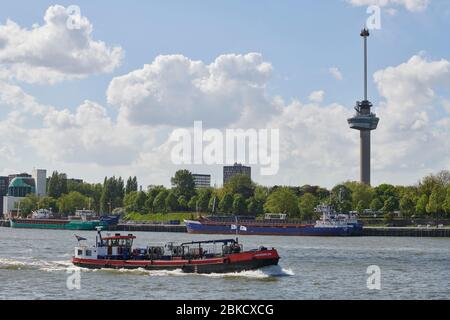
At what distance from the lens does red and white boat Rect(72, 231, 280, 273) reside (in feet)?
245

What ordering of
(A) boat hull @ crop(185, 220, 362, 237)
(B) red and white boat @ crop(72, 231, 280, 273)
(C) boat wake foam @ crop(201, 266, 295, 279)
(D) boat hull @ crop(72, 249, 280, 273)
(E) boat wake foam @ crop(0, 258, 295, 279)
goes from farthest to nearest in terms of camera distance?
(A) boat hull @ crop(185, 220, 362, 237)
(B) red and white boat @ crop(72, 231, 280, 273)
(D) boat hull @ crop(72, 249, 280, 273)
(E) boat wake foam @ crop(0, 258, 295, 279)
(C) boat wake foam @ crop(201, 266, 295, 279)

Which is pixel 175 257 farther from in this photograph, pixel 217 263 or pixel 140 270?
pixel 217 263

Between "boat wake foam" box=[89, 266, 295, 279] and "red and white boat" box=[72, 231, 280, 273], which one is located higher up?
"red and white boat" box=[72, 231, 280, 273]

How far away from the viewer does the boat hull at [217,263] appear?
74.6 m

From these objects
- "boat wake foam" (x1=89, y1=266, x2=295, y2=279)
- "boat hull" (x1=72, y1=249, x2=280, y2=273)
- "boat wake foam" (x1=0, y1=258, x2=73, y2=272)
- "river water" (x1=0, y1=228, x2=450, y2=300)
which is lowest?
"river water" (x1=0, y1=228, x2=450, y2=300)

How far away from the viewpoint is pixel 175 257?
7900cm

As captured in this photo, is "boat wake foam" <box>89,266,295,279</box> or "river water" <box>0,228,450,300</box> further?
"boat wake foam" <box>89,266,295,279</box>

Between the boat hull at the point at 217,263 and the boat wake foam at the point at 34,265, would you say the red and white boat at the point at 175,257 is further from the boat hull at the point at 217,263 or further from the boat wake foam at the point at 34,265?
the boat wake foam at the point at 34,265

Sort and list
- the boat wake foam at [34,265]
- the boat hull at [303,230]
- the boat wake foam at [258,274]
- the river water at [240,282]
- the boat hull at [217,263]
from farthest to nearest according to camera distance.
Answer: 1. the boat hull at [303,230]
2. the boat wake foam at [34,265]
3. the boat hull at [217,263]
4. the boat wake foam at [258,274]
5. the river water at [240,282]

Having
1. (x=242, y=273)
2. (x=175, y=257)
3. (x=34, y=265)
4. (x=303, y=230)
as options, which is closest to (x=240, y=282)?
(x=242, y=273)

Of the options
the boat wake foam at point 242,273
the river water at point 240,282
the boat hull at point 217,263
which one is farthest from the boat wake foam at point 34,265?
the boat wake foam at point 242,273

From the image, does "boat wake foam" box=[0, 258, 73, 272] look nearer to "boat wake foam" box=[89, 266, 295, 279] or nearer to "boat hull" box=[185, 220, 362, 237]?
"boat wake foam" box=[89, 266, 295, 279]

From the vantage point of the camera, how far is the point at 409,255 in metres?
110

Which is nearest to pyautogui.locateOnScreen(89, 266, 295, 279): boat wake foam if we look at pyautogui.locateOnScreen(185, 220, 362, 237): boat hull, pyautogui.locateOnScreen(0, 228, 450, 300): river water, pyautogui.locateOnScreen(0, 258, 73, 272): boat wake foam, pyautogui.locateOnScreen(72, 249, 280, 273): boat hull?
pyautogui.locateOnScreen(0, 228, 450, 300): river water
